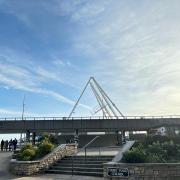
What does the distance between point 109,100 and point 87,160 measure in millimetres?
69113

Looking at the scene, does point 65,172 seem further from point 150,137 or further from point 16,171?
point 150,137

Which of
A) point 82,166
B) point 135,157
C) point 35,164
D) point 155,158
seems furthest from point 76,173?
point 155,158

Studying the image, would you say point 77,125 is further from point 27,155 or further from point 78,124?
point 27,155

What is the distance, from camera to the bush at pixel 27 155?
17158 mm

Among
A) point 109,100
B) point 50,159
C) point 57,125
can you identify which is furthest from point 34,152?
point 109,100

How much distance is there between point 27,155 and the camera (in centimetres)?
1745

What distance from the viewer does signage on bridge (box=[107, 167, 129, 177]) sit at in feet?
40.7

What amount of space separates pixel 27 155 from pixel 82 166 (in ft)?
11.7

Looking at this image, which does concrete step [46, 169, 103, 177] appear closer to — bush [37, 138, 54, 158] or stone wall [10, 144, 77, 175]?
stone wall [10, 144, 77, 175]

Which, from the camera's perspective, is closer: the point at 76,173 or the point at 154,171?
the point at 154,171

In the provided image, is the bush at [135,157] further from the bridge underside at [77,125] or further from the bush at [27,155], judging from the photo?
the bridge underside at [77,125]

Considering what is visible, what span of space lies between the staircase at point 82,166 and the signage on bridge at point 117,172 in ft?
6.46

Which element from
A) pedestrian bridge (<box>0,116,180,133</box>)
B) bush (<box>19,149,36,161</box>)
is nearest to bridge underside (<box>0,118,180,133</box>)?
pedestrian bridge (<box>0,116,180,133</box>)

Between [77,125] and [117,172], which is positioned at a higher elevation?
[77,125]
